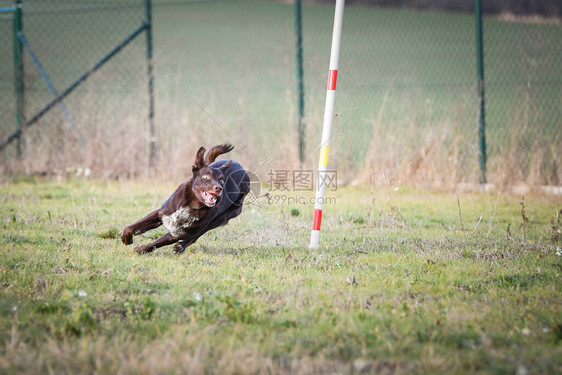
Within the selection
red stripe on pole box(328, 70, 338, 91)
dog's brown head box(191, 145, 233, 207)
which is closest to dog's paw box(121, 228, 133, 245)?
dog's brown head box(191, 145, 233, 207)

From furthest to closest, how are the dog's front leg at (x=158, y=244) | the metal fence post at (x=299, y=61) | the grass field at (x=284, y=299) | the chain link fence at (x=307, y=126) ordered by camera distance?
the metal fence post at (x=299, y=61), the chain link fence at (x=307, y=126), the dog's front leg at (x=158, y=244), the grass field at (x=284, y=299)

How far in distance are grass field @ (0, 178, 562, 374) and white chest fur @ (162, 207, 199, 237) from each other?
253mm

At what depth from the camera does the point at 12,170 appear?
1032 centimetres

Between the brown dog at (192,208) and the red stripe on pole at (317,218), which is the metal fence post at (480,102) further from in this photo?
the brown dog at (192,208)

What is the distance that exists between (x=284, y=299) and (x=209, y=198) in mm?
1309

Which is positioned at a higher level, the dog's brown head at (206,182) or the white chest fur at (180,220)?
the dog's brown head at (206,182)

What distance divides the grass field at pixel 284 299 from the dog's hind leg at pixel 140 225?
0.13 meters

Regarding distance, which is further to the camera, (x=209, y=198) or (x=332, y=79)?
(x=332, y=79)

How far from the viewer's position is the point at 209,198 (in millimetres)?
4887

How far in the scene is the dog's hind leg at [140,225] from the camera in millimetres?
5232

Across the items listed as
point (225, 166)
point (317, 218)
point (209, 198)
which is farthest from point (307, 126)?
point (209, 198)

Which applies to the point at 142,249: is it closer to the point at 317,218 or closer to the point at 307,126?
the point at 317,218

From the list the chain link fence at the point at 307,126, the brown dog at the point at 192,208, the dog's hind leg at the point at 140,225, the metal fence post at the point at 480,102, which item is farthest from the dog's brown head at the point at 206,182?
the metal fence post at the point at 480,102

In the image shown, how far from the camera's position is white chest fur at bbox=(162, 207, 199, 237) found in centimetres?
504
